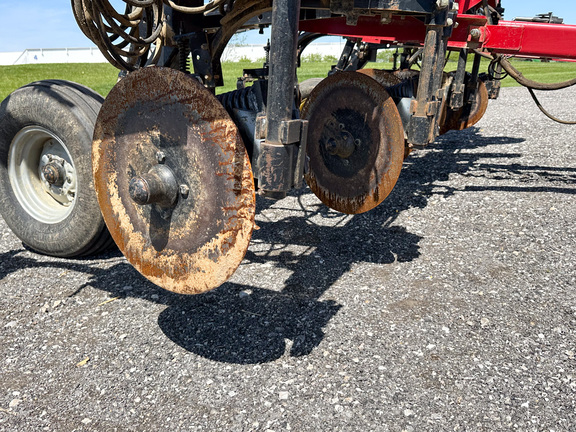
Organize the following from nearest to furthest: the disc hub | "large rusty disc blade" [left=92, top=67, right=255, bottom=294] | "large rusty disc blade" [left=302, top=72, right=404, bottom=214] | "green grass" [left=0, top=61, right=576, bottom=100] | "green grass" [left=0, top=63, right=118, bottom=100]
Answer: "large rusty disc blade" [left=92, top=67, right=255, bottom=294] < the disc hub < "large rusty disc blade" [left=302, top=72, right=404, bottom=214] < "green grass" [left=0, top=63, right=118, bottom=100] < "green grass" [left=0, top=61, right=576, bottom=100]

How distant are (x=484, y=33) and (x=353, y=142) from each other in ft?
5.41

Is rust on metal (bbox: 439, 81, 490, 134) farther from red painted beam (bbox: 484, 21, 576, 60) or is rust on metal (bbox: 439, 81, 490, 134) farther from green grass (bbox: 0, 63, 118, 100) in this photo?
green grass (bbox: 0, 63, 118, 100)

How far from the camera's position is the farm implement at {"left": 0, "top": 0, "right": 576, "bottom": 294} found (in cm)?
203

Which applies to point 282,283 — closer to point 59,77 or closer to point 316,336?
point 316,336

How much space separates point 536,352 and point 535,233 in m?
1.82

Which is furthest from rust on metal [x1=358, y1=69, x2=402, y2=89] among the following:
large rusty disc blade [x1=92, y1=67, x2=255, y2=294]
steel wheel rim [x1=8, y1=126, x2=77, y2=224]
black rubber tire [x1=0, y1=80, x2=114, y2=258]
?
large rusty disc blade [x1=92, y1=67, x2=255, y2=294]

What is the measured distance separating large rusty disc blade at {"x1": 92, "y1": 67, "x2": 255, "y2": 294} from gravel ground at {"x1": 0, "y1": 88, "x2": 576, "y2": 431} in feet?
1.60

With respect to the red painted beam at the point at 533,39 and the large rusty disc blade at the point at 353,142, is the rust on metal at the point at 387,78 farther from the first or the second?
the large rusty disc blade at the point at 353,142

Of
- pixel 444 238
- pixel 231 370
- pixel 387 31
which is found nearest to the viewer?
pixel 231 370

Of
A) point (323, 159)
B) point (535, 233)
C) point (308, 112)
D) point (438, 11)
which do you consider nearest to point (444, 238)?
point (535, 233)

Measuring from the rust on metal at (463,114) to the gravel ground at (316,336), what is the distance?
2570 millimetres

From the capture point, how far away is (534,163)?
653 cm

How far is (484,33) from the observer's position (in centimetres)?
420

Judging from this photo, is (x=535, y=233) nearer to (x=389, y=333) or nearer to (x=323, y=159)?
(x=323, y=159)
